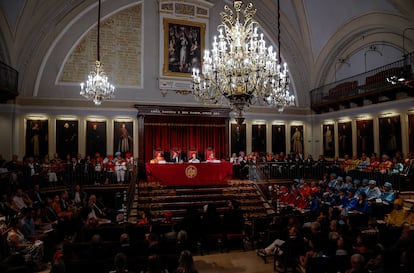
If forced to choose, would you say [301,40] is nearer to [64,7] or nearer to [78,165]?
[64,7]

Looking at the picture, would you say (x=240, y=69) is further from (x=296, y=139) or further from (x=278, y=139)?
(x=296, y=139)

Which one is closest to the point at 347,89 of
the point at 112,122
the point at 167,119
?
the point at 167,119

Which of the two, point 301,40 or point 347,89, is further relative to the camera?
point 301,40

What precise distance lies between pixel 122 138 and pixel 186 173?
557 cm

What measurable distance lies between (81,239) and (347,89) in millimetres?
15131

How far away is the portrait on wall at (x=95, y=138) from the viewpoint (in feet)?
A: 54.4

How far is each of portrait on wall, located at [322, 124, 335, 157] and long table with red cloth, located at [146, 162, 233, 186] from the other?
341 inches

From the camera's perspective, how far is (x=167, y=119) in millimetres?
17516

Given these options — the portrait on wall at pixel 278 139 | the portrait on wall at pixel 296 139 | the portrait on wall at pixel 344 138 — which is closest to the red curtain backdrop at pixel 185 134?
the portrait on wall at pixel 278 139

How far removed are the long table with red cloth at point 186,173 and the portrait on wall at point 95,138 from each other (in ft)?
16.2

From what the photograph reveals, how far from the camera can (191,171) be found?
13.1 m

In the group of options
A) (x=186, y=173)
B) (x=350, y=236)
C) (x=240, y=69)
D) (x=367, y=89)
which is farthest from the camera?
(x=367, y=89)

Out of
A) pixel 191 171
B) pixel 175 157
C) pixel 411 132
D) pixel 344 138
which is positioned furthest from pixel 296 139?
pixel 191 171

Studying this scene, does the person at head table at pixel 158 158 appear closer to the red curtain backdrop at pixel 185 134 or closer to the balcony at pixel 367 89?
the red curtain backdrop at pixel 185 134
